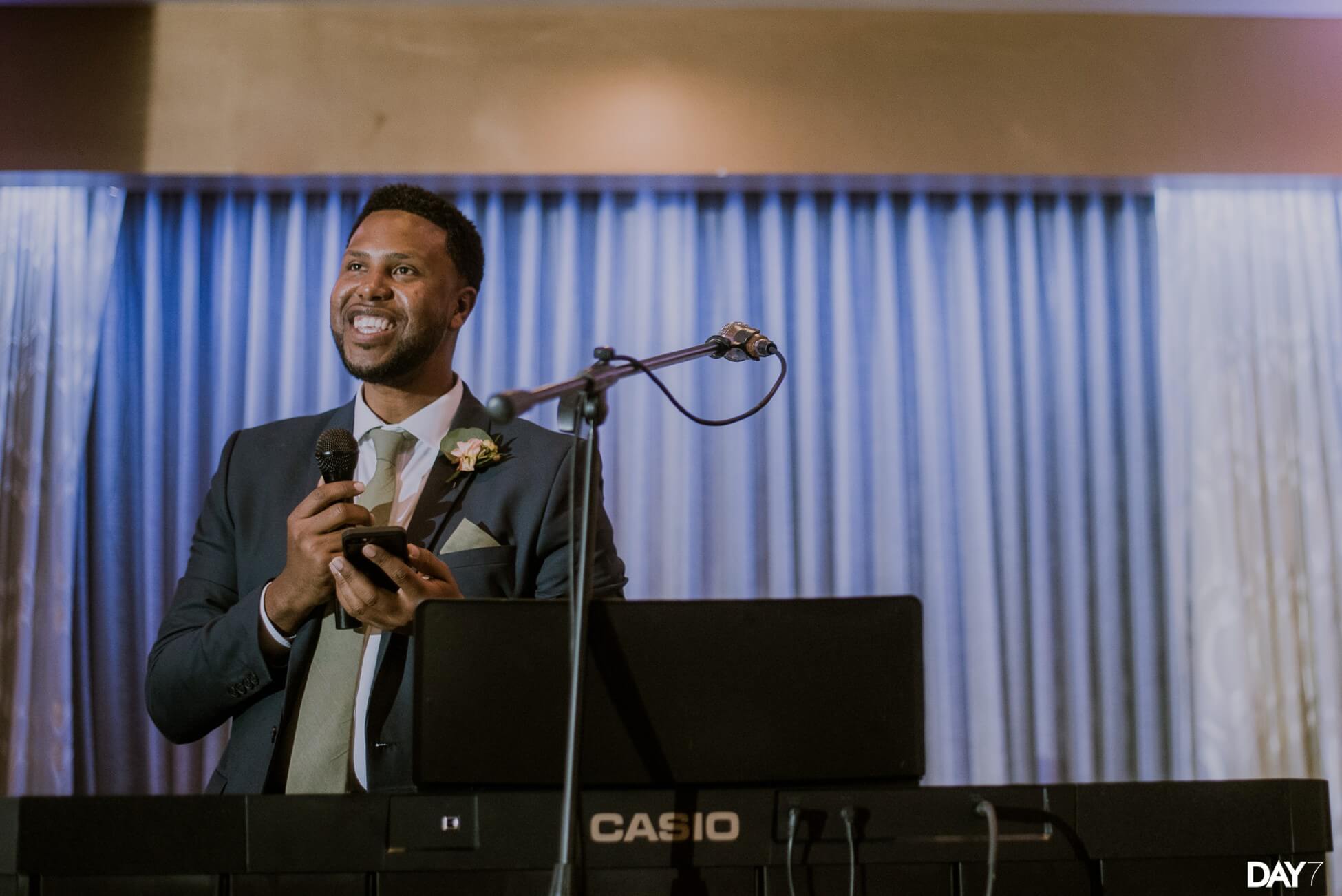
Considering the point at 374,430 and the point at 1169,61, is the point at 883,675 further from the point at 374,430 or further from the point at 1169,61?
the point at 1169,61

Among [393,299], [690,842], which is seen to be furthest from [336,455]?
[690,842]

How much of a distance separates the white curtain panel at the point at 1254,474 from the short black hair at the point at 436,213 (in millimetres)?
2636

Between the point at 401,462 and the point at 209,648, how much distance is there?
467 millimetres

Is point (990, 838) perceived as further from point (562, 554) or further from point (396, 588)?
point (562, 554)

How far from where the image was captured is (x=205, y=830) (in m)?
1.28

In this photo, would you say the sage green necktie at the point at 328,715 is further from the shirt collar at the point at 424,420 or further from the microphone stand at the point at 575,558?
the microphone stand at the point at 575,558

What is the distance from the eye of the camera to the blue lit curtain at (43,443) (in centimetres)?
380

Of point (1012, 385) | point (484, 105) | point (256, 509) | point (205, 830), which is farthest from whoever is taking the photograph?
point (1012, 385)

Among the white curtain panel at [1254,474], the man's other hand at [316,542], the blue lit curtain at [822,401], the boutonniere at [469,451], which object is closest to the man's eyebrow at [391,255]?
the boutonniere at [469,451]

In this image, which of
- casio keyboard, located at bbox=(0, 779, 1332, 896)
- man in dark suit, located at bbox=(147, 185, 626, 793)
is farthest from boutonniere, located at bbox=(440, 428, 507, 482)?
casio keyboard, located at bbox=(0, 779, 1332, 896)

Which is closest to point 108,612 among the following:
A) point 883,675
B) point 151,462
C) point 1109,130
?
point 151,462

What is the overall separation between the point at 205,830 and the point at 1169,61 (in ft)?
12.6

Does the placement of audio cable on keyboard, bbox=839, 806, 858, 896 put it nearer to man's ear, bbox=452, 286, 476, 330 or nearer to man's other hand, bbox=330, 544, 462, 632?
man's other hand, bbox=330, 544, 462, 632

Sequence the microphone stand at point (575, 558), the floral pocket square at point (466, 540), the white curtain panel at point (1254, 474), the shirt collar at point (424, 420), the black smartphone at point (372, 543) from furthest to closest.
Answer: the white curtain panel at point (1254, 474) < the shirt collar at point (424, 420) < the floral pocket square at point (466, 540) < the black smartphone at point (372, 543) < the microphone stand at point (575, 558)
